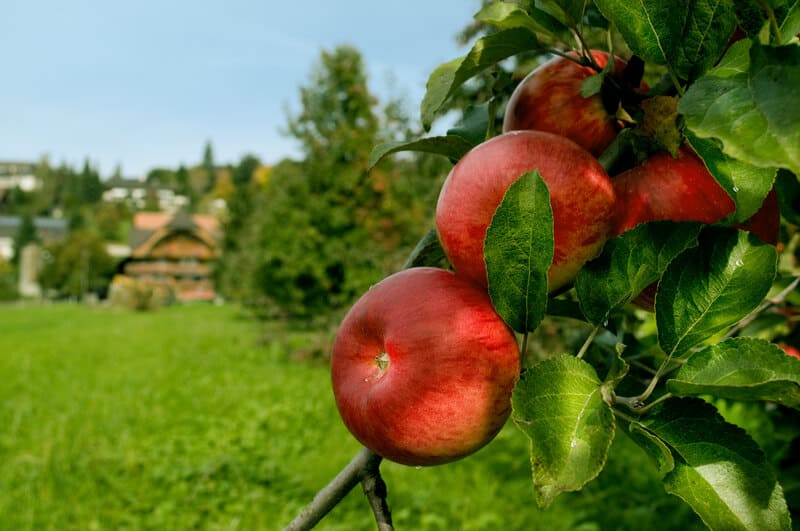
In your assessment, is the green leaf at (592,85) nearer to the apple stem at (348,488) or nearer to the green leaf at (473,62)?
the green leaf at (473,62)

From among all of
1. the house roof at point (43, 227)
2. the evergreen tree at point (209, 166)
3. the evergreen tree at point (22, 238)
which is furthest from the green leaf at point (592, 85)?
the evergreen tree at point (209, 166)

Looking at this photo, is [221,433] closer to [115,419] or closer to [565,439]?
[115,419]

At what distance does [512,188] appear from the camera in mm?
373

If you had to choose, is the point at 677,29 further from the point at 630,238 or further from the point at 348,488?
the point at 348,488

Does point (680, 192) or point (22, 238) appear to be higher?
point (680, 192)

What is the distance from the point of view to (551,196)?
16.5 inches

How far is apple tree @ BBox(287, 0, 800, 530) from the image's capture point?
1.05ft

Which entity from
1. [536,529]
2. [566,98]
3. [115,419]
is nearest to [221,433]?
[115,419]

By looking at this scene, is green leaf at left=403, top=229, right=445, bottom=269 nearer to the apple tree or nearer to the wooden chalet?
the apple tree

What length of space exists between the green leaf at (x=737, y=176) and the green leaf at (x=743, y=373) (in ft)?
0.24

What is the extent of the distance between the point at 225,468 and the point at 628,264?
4.46 meters

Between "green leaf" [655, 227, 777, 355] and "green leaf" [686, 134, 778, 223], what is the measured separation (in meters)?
0.03

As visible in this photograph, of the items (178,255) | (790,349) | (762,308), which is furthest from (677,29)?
(178,255)

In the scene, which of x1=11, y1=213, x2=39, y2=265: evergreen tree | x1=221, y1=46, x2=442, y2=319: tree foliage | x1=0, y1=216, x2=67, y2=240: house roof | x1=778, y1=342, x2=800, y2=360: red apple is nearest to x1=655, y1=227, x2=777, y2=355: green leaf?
x1=778, y1=342, x2=800, y2=360: red apple
